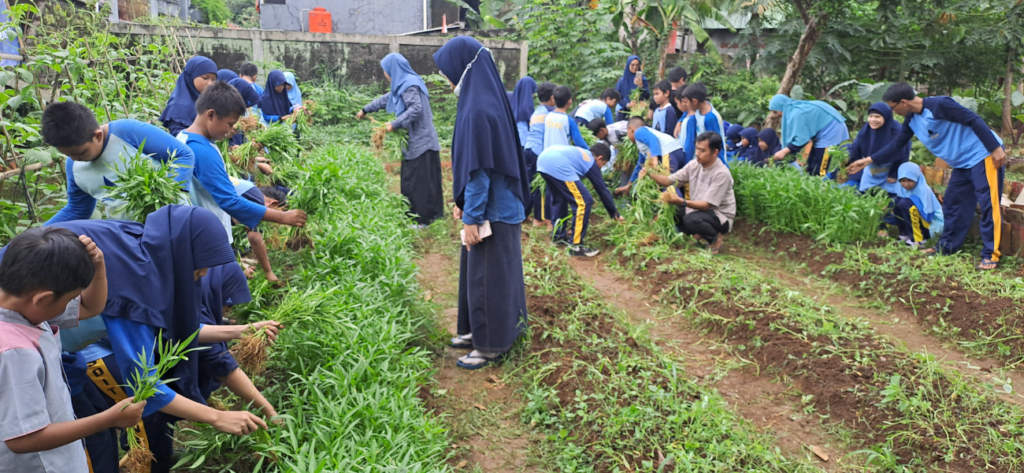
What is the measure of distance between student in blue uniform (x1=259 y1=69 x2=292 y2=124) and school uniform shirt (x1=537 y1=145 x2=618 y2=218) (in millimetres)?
3773

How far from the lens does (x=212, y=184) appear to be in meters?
3.55

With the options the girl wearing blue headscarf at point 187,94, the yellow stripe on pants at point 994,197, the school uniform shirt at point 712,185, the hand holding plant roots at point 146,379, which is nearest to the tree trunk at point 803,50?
the school uniform shirt at point 712,185

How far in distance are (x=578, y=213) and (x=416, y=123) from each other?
76.0 inches

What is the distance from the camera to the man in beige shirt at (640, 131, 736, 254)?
6.40 meters

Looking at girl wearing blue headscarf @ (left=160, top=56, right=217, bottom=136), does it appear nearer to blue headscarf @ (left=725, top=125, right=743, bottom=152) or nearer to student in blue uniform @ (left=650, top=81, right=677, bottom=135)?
student in blue uniform @ (left=650, top=81, right=677, bottom=135)

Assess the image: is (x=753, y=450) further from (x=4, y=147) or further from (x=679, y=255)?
(x=4, y=147)

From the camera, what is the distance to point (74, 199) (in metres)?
3.16

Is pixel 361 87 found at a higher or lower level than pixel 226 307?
higher

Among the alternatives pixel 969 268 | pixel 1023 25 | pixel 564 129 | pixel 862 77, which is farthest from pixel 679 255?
pixel 862 77

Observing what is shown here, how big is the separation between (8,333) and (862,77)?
496 inches

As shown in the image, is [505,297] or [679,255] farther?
[679,255]

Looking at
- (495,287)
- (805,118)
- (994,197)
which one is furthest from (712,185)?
(495,287)

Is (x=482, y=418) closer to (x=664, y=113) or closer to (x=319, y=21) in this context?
(x=664, y=113)

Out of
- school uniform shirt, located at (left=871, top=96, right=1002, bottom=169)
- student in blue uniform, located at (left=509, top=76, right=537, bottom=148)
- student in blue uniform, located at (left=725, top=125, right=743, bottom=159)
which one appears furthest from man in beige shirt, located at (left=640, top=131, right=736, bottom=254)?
student in blue uniform, located at (left=725, top=125, right=743, bottom=159)
